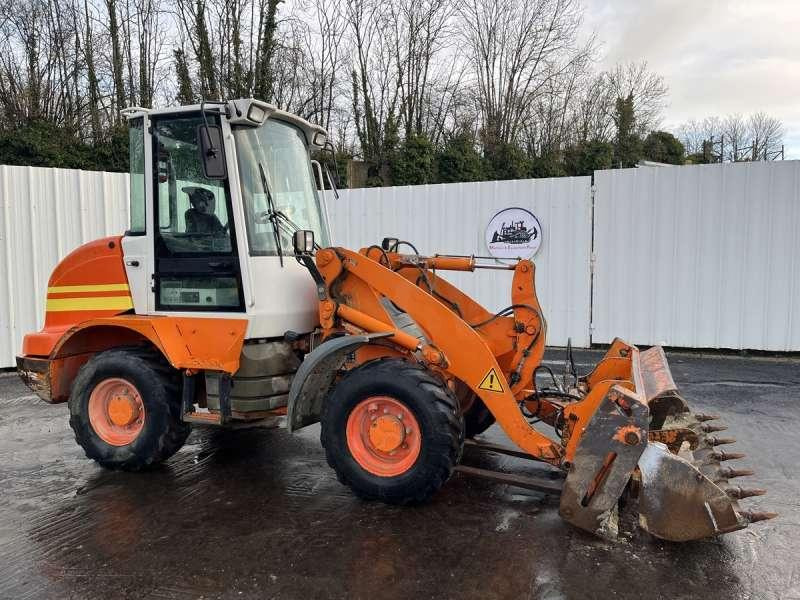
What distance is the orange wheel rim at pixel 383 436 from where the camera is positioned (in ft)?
12.6

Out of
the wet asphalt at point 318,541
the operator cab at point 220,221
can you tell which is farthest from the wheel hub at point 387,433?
the operator cab at point 220,221

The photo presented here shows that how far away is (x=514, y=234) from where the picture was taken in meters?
10.1

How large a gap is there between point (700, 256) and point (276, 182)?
7.00 meters

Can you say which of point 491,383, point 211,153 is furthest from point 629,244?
point 211,153

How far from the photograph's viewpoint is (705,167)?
A: 356 inches

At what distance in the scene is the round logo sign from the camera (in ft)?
32.7

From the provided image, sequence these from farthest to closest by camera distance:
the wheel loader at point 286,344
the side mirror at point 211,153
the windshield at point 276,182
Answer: the windshield at point 276,182
the side mirror at point 211,153
the wheel loader at point 286,344

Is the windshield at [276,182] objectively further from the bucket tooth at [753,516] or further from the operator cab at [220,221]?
the bucket tooth at [753,516]

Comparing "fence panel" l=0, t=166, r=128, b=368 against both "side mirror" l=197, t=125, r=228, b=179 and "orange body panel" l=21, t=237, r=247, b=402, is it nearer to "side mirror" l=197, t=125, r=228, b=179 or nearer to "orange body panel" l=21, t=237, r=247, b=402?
"orange body panel" l=21, t=237, r=247, b=402

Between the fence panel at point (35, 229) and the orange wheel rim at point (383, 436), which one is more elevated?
the fence panel at point (35, 229)

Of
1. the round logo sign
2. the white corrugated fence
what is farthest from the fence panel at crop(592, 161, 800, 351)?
the round logo sign

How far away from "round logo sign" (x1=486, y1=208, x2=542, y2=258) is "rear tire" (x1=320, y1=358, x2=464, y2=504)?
648 centimetres

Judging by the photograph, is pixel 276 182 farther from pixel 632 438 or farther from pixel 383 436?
pixel 632 438

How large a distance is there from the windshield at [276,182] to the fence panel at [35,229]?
565 centimetres
